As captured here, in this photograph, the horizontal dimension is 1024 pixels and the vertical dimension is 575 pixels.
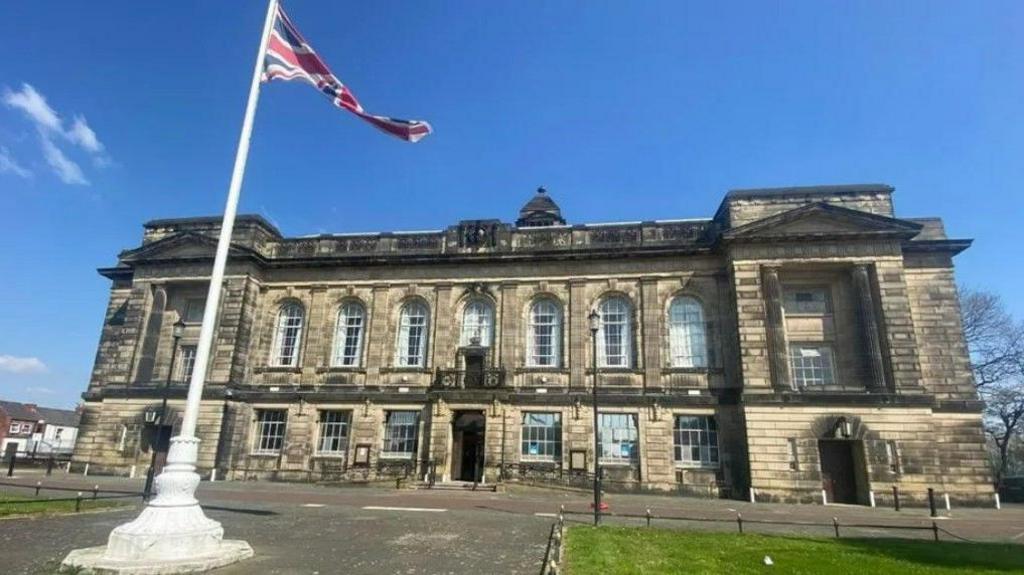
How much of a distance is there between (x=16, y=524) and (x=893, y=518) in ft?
80.5

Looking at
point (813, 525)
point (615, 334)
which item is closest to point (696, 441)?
point (615, 334)

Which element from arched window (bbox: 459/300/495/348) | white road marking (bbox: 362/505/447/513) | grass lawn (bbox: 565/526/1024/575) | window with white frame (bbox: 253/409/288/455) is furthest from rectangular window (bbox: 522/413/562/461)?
grass lawn (bbox: 565/526/1024/575)

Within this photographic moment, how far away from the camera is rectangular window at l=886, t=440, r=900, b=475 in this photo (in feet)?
73.9

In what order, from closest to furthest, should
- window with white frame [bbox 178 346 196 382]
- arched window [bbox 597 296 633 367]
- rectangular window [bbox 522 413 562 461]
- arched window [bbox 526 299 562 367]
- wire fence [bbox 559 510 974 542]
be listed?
wire fence [bbox 559 510 974 542]
rectangular window [bbox 522 413 562 461]
arched window [bbox 597 296 633 367]
arched window [bbox 526 299 562 367]
window with white frame [bbox 178 346 196 382]

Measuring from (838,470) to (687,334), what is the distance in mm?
8468

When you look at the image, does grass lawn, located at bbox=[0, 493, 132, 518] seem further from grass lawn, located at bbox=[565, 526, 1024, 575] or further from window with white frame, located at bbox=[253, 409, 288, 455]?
grass lawn, located at bbox=[565, 526, 1024, 575]

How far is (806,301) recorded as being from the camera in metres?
26.5

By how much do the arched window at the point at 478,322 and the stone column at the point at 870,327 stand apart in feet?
56.9

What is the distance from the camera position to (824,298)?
86.6 feet

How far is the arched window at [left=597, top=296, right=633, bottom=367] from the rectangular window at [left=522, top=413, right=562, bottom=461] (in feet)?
12.5

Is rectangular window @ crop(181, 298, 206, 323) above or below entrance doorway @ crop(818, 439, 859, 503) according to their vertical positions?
above

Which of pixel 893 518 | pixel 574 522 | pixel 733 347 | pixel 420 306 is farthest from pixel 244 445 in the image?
pixel 893 518

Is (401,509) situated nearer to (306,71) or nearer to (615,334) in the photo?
(306,71)

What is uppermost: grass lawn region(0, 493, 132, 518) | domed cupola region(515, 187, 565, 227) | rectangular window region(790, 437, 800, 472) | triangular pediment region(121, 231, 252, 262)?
domed cupola region(515, 187, 565, 227)
